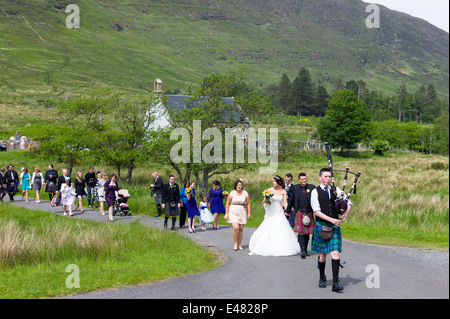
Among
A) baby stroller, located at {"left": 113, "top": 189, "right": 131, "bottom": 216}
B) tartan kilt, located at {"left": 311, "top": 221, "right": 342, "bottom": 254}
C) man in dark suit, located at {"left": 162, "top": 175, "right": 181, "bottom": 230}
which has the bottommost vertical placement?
baby stroller, located at {"left": 113, "top": 189, "right": 131, "bottom": 216}

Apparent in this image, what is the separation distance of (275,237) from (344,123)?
6766cm

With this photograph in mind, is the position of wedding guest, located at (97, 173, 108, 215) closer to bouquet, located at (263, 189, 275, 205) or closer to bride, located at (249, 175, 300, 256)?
bride, located at (249, 175, 300, 256)

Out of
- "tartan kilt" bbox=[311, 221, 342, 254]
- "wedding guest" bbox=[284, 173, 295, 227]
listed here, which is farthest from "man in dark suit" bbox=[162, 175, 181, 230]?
"tartan kilt" bbox=[311, 221, 342, 254]

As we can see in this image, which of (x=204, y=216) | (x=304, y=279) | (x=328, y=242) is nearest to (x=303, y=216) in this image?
(x=304, y=279)

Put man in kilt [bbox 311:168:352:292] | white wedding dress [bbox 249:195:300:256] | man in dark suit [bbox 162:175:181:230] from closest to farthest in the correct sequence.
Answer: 1. man in kilt [bbox 311:168:352:292]
2. white wedding dress [bbox 249:195:300:256]
3. man in dark suit [bbox 162:175:181:230]

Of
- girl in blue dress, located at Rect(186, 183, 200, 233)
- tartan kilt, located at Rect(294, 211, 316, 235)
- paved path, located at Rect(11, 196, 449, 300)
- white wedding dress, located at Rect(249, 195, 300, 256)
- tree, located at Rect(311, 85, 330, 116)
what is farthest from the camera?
tree, located at Rect(311, 85, 330, 116)

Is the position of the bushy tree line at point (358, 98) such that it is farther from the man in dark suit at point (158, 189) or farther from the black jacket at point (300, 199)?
the black jacket at point (300, 199)

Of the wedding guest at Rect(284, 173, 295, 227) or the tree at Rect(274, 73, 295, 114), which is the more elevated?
the tree at Rect(274, 73, 295, 114)

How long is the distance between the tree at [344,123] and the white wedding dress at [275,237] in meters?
62.3

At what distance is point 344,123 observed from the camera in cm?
7606

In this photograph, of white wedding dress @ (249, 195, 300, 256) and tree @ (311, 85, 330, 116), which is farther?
tree @ (311, 85, 330, 116)

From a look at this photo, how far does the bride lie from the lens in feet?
38.1

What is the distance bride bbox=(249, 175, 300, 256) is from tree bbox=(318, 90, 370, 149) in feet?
204

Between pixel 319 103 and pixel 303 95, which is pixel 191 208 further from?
pixel 303 95
